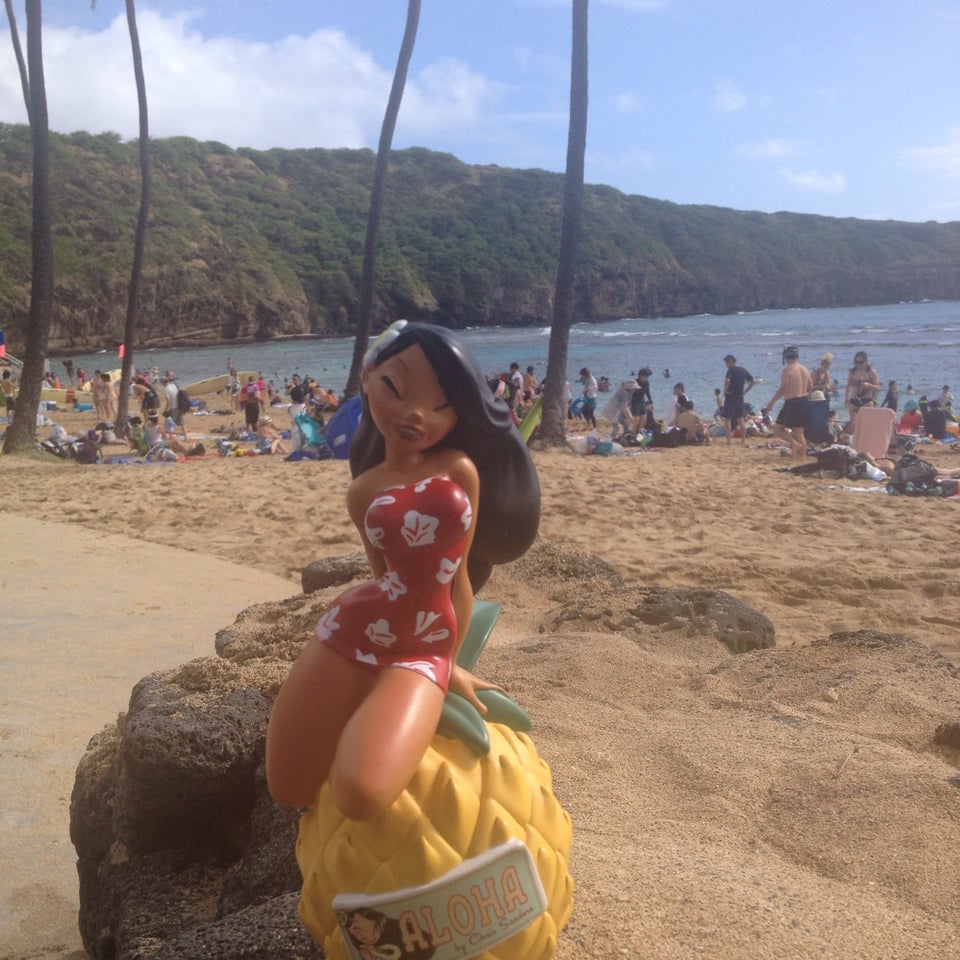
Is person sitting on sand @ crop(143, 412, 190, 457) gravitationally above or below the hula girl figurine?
below

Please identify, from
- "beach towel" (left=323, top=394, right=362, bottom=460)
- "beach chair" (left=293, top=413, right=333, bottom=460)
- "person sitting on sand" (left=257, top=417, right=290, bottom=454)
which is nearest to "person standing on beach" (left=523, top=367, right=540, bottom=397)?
"person sitting on sand" (left=257, top=417, right=290, bottom=454)

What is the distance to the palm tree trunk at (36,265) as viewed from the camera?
1350cm

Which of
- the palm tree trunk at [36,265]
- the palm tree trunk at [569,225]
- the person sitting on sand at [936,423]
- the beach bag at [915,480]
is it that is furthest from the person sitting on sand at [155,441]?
the person sitting on sand at [936,423]

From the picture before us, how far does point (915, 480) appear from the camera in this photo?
31.4 ft

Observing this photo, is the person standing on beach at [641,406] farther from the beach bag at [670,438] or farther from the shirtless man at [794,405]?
the shirtless man at [794,405]

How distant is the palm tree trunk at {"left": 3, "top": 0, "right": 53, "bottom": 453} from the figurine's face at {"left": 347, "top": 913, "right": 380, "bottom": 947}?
1339 cm

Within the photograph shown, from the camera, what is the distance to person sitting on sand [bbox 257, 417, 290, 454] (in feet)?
50.4

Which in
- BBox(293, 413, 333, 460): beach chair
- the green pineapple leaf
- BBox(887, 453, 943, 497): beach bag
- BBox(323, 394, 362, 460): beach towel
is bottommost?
BBox(293, 413, 333, 460): beach chair

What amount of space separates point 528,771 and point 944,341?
59832 millimetres

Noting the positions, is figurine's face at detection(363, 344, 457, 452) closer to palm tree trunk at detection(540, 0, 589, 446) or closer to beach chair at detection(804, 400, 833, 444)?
palm tree trunk at detection(540, 0, 589, 446)

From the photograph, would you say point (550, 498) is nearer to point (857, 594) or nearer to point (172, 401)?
point (857, 594)

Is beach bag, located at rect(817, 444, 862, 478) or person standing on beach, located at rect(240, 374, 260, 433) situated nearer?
beach bag, located at rect(817, 444, 862, 478)

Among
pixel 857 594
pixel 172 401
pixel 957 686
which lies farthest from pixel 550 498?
pixel 172 401

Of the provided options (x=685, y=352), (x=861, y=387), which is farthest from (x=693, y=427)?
(x=685, y=352)
